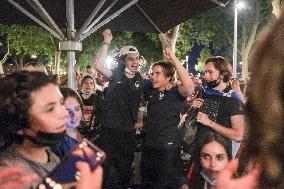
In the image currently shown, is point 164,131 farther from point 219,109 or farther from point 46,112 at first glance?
point 46,112

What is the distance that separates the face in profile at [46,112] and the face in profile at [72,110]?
177cm

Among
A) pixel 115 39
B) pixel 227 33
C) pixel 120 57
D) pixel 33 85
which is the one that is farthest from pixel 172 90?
pixel 227 33

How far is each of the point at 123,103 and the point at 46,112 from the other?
3577 mm

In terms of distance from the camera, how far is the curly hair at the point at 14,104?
2.40 meters

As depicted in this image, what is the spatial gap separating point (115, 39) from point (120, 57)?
1454 inches

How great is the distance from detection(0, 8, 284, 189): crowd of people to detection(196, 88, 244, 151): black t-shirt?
1cm

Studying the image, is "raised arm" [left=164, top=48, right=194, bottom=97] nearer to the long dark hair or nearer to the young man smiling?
the young man smiling

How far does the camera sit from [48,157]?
2.50 m

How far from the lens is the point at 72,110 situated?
4.32m

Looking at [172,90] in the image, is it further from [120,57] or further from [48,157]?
[48,157]

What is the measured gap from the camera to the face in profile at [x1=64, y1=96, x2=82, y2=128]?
4297 mm

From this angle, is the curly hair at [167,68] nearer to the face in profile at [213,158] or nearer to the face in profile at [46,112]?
the face in profile at [213,158]

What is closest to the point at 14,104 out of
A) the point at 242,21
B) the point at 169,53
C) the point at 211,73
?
the point at 211,73

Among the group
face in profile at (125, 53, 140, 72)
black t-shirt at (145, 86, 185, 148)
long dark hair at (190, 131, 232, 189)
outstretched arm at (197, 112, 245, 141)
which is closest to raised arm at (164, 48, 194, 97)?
black t-shirt at (145, 86, 185, 148)
